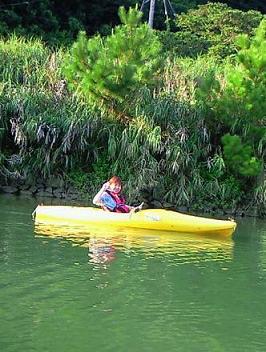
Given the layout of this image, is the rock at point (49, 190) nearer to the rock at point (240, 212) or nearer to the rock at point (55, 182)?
the rock at point (55, 182)

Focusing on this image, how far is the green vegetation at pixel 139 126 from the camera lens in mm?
13945

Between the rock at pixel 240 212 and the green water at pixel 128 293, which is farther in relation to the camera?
the rock at pixel 240 212

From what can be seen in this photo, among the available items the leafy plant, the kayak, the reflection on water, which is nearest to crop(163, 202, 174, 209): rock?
the leafy plant

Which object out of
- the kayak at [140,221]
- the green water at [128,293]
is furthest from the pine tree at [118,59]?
the green water at [128,293]

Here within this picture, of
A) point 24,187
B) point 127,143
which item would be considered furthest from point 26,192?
point 127,143

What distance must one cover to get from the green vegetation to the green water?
3755mm

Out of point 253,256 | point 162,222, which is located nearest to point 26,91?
point 162,222

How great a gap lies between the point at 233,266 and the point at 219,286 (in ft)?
3.95

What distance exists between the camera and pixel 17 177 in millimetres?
14203

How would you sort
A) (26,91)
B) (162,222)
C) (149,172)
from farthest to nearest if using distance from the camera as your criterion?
(26,91)
(149,172)
(162,222)

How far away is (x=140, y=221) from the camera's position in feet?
36.2

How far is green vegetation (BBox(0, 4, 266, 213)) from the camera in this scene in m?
13.9

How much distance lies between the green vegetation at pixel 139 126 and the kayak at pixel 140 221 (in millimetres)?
2680

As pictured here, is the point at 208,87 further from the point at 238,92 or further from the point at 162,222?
the point at 162,222
